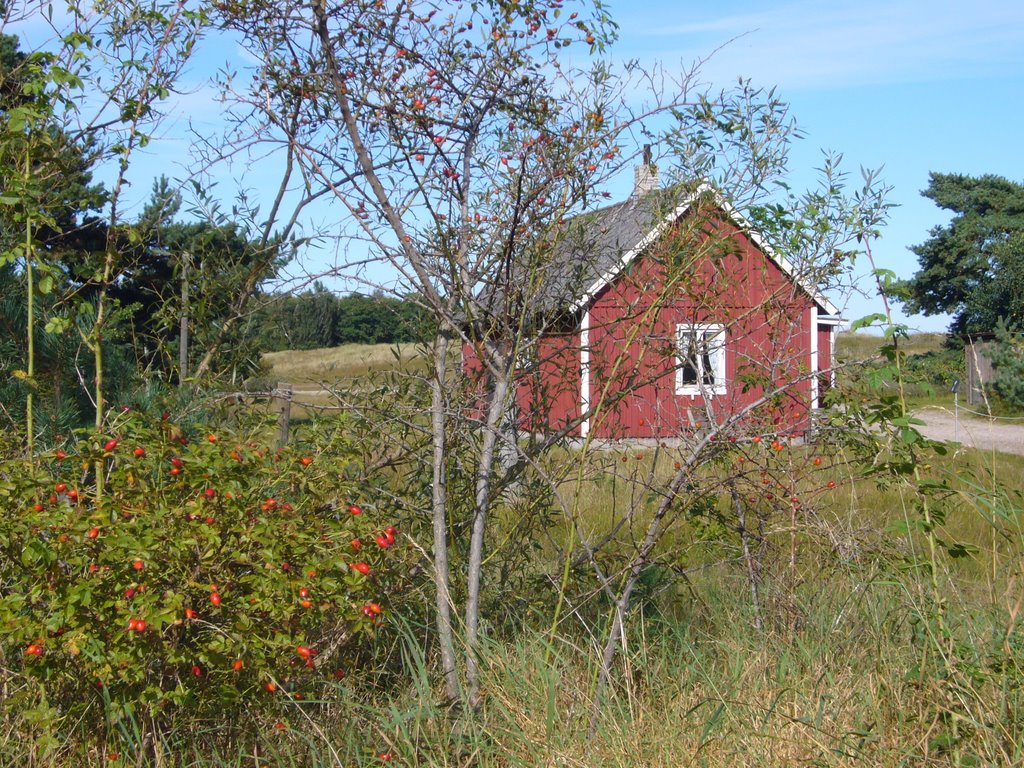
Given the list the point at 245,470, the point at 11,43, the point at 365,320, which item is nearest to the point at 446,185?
the point at 365,320

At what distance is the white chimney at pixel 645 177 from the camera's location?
11.1ft

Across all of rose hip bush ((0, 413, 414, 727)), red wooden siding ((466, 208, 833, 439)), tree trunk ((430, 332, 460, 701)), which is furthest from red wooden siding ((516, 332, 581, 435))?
rose hip bush ((0, 413, 414, 727))

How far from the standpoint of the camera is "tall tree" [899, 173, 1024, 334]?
30062mm

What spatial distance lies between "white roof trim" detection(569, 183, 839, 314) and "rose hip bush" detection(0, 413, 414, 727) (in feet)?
3.54

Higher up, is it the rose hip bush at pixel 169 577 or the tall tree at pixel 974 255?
the tall tree at pixel 974 255

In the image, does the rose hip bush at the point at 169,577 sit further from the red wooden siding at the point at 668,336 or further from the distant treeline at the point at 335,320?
the red wooden siding at the point at 668,336

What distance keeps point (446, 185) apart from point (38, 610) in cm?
176

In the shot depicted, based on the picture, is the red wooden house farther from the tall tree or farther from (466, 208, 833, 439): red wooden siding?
the tall tree

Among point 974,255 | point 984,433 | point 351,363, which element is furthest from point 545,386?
point 974,255

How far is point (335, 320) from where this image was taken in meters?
3.69

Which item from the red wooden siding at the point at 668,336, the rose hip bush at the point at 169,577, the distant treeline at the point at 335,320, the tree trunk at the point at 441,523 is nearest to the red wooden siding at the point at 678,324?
the red wooden siding at the point at 668,336

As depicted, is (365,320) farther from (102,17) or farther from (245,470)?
(102,17)

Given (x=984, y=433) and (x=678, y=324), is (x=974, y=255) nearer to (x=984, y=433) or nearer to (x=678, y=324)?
(x=984, y=433)

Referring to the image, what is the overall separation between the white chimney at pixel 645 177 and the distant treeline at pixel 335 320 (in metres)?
0.86
